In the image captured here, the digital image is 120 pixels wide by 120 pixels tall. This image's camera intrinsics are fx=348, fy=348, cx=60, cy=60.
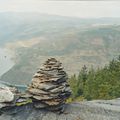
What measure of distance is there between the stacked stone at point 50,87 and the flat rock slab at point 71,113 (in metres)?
0.90

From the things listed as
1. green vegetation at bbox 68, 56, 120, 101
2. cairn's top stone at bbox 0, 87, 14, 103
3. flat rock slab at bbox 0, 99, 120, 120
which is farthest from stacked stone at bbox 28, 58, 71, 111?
green vegetation at bbox 68, 56, 120, 101

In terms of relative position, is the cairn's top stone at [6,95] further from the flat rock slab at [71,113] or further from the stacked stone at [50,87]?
the stacked stone at [50,87]

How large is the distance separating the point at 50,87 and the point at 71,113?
12.6ft

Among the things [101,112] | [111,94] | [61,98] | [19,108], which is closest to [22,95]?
[19,108]

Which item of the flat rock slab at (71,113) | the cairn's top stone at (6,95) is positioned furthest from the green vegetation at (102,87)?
the cairn's top stone at (6,95)

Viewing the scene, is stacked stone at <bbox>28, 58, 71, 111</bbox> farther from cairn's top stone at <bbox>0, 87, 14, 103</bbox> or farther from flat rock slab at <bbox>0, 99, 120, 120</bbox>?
cairn's top stone at <bbox>0, 87, 14, 103</bbox>

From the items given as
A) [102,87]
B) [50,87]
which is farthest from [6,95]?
[102,87]

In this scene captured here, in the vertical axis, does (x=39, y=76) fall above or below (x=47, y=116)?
above

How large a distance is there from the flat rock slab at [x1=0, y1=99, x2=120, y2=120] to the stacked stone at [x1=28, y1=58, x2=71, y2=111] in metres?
0.90

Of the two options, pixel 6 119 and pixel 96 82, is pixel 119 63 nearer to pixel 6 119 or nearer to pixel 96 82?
pixel 96 82

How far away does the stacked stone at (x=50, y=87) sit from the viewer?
38.9 m

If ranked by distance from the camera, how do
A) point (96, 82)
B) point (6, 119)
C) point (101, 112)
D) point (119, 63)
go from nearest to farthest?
1. point (6, 119)
2. point (101, 112)
3. point (96, 82)
4. point (119, 63)

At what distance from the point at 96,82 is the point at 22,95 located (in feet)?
162

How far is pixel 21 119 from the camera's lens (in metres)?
37.8
